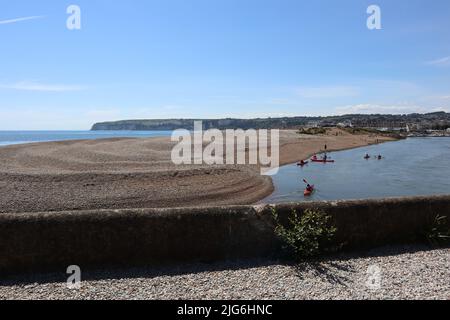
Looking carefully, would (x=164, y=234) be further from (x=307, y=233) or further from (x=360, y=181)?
(x=360, y=181)

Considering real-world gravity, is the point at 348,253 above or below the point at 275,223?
below

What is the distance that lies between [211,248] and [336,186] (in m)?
24.0

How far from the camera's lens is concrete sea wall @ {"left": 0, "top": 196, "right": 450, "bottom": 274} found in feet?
22.0

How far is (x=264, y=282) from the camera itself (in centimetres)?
620

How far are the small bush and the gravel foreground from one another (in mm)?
274

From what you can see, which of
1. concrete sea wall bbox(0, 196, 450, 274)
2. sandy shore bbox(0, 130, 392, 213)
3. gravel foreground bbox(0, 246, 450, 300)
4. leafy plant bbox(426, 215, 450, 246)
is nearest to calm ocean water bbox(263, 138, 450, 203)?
sandy shore bbox(0, 130, 392, 213)

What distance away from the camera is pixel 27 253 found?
6.64 m

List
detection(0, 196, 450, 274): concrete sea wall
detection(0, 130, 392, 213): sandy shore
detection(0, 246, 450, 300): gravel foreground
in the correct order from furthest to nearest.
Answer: detection(0, 130, 392, 213): sandy shore
detection(0, 196, 450, 274): concrete sea wall
detection(0, 246, 450, 300): gravel foreground

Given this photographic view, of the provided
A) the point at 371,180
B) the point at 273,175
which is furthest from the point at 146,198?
the point at 371,180

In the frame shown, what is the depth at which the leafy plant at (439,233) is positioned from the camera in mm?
8023

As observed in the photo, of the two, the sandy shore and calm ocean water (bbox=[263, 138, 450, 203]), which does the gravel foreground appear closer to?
the sandy shore

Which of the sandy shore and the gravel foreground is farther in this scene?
the sandy shore
